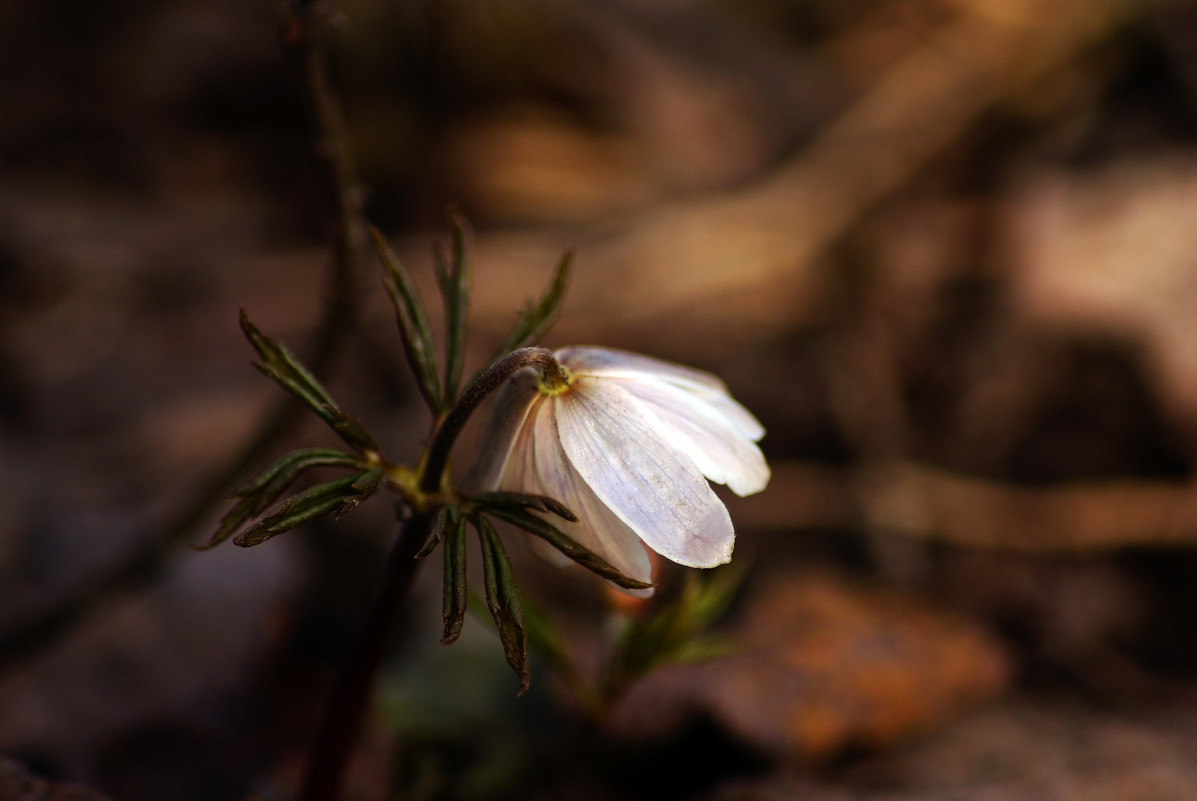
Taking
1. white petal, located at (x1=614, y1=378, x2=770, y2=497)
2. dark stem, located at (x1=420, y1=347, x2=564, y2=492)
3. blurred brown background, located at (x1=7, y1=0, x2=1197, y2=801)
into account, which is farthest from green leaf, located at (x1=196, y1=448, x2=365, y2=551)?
blurred brown background, located at (x1=7, y1=0, x2=1197, y2=801)

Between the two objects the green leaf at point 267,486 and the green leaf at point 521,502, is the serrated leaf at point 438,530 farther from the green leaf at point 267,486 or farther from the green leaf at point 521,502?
the green leaf at point 267,486

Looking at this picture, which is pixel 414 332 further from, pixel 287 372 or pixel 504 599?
pixel 504 599

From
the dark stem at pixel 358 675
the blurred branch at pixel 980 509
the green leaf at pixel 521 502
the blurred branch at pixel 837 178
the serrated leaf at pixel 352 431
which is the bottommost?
the dark stem at pixel 358 675

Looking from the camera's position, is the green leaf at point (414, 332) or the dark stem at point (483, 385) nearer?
the dark stem at point (483, 385)

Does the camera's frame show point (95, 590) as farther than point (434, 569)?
No

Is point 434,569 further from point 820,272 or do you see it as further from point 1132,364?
point 1132,364

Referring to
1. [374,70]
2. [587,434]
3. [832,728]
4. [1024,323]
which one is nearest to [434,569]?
[832,728]

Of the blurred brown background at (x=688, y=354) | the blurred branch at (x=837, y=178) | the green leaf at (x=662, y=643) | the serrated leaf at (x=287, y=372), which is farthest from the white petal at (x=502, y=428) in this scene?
the blurred branch at (x=837, y=178)
